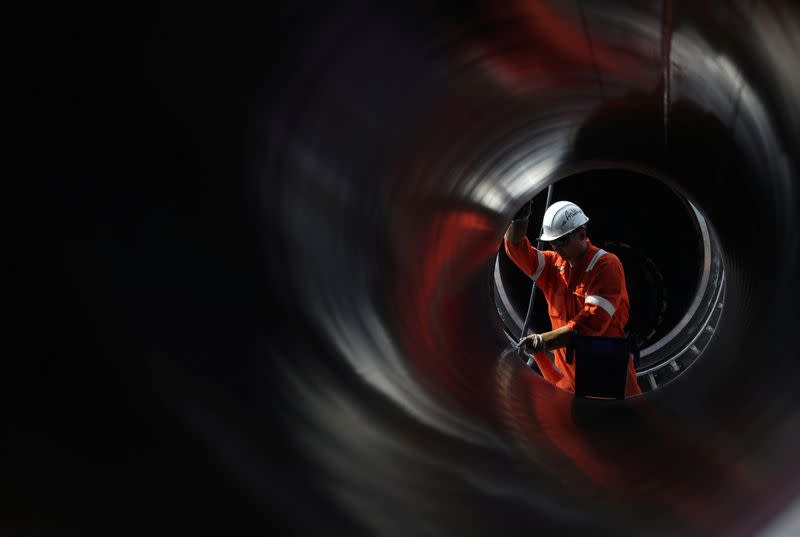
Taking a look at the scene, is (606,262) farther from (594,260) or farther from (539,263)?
(539,263)

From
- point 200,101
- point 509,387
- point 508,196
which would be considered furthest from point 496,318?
point 200,101

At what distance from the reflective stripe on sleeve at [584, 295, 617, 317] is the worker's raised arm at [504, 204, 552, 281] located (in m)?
0.44

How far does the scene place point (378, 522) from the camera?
1.21m

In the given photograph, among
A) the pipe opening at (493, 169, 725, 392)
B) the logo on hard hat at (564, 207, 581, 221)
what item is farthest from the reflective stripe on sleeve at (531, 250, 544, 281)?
the pipe opening at (493, 169, 725, 392)

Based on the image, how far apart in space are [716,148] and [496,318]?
129 centimetres

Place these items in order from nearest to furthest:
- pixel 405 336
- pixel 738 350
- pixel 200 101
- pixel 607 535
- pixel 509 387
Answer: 1. pixel 200 101
2. pixel 607 535
3. pixel 405 336
4. pixel 738 350
5. pixel 509 387

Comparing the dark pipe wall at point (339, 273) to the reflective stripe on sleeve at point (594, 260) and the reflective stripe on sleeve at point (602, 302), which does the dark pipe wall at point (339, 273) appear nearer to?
the reflective stripe on sleeve at point (602, 302)

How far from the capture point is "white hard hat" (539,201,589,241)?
3557 millimetres

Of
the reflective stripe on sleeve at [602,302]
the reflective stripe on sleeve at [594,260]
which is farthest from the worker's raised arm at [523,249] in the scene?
the reflective stripe on sleeve at [602,302]

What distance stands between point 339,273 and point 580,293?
7.51 ft

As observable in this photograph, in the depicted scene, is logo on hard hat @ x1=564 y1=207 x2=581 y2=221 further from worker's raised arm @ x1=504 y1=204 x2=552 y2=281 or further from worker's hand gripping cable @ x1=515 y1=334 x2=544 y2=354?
worker's hand gripping cable @ x1=515 y1=334 x2=544 y2=354

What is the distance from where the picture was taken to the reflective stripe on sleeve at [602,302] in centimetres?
326

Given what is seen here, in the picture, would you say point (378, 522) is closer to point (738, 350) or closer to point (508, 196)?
point (738, 350)

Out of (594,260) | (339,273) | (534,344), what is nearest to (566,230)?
(594,260)
